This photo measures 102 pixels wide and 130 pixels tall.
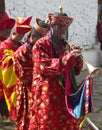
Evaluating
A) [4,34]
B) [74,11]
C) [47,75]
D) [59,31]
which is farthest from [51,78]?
[74,11]

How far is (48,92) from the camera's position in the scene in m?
4.07

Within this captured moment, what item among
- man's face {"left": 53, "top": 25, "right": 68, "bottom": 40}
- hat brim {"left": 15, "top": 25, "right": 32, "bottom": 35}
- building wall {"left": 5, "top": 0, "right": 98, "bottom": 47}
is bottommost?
building wall {"left": 5, "top": 0, "right": 98, "bottom": 47}

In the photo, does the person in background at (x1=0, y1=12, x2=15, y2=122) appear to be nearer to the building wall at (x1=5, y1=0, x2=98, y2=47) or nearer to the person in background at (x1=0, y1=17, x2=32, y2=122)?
the person in background at (x1=0, y1=17, x2=32, y2=122)

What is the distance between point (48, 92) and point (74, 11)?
328 inches

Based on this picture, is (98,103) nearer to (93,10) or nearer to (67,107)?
(67,107)

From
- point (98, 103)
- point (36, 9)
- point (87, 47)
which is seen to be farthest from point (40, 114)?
point (87, 47)

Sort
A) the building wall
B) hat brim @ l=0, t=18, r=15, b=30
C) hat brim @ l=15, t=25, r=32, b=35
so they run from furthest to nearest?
the building wall → hat brim @ l=0, t=18, r=15, b=30 → hat brim @ l=15, t=25, r=32, b=35

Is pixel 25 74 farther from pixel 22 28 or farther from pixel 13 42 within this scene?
pixel 13 42

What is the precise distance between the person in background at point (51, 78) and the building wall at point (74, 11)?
17.8ft

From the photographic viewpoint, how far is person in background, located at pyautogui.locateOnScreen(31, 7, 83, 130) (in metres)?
4.02

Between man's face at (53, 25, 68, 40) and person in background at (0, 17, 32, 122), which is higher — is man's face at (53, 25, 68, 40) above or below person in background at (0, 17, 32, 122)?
above

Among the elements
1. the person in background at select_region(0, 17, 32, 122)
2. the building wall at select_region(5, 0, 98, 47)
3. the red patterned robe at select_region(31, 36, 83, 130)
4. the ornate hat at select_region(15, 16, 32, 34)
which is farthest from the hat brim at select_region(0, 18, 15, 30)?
the building wall at select_region(5, 0, 98, 47)

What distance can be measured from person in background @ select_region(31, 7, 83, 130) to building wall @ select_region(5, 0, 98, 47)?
5.43m

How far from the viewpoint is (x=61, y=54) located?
4129 millimetres
